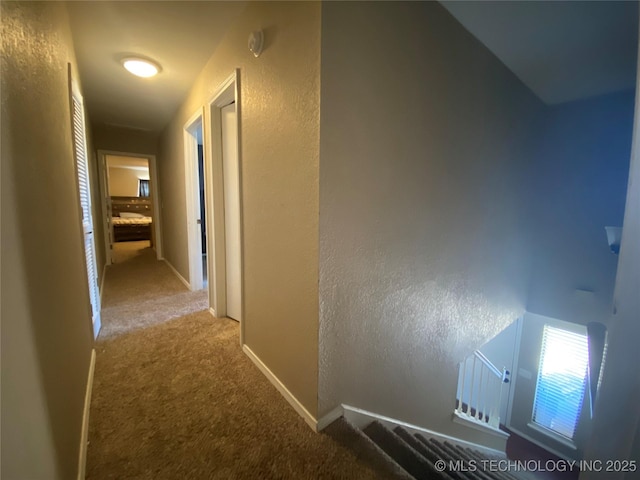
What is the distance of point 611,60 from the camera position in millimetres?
2287

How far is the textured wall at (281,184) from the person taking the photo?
1.24 metres

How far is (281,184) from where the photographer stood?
1446mm

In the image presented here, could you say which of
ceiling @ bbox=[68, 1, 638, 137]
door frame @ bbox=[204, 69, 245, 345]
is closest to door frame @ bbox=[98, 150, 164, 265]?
ceiling @ bbox=[68, 1, 638, 137]

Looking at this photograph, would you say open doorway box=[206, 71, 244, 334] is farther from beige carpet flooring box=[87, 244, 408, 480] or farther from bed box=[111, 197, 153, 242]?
bed box=[111, 197, 153, 242]

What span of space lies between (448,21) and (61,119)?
7.82 feet

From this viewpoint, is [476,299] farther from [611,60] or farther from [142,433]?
[142,433]

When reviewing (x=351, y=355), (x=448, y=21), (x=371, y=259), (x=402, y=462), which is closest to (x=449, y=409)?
(x=402, y=462)

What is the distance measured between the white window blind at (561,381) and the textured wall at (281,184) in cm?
436

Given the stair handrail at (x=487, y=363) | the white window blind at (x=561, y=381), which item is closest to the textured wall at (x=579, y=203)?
the white window blind at (x=561, y=381)

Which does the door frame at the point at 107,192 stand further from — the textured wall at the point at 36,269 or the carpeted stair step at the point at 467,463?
the carpeted stair step at the point at 467,463

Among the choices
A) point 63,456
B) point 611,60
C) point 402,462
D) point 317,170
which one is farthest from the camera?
point 611,60

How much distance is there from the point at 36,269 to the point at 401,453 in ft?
5.99

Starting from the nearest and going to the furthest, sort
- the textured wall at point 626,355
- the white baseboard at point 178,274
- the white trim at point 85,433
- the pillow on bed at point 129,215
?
the textured wall at point 626,355 < the white trim at point 85,433 < the white baseboard at point 178,274 < the pillow on bed at point 129,215

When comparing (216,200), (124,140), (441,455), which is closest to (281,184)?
(216,200)
